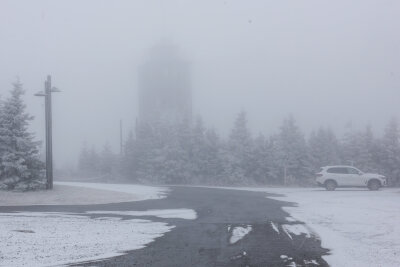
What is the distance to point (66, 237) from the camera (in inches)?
526

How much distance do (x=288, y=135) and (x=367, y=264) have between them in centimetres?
4930

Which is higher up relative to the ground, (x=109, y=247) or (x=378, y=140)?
(x=378, y=140)

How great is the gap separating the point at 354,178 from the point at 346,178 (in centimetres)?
53

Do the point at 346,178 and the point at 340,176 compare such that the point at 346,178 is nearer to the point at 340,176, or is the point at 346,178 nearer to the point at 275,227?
the point at 340,176

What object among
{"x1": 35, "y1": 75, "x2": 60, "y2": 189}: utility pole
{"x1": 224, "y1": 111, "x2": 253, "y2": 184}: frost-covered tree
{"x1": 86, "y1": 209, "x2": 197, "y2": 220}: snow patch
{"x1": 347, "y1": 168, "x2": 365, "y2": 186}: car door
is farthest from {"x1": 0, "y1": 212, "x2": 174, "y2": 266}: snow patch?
{"x1": 224, "y1": 111, "x2": 253, "y2": 184}: frost-covered tree

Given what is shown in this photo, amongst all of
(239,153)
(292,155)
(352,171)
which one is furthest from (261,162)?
(352,171)

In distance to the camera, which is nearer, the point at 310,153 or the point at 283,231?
the point at 283,231

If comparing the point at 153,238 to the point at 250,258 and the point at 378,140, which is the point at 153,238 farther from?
the point at 378,140

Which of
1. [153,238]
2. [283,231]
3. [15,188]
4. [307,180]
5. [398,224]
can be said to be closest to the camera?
[153,238]

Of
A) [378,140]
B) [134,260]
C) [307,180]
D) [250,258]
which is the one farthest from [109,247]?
[378,140]

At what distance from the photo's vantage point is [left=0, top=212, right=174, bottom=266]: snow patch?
426 inches

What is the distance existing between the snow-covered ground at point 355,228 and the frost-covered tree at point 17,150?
15786mm

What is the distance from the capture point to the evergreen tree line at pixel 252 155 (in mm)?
57375

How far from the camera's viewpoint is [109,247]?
1205 cm
